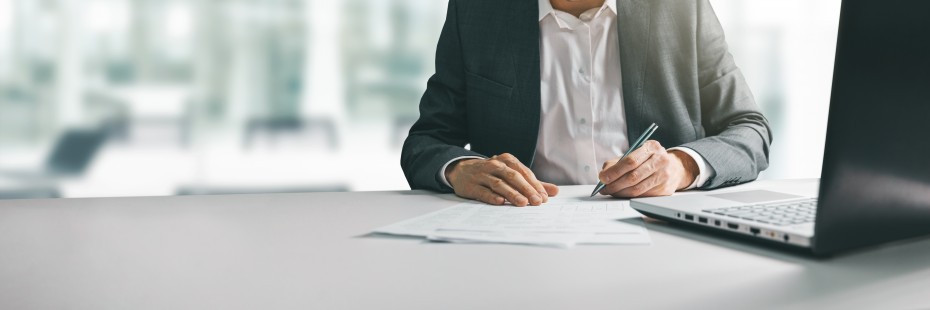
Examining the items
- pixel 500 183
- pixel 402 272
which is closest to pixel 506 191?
pixel 500 183

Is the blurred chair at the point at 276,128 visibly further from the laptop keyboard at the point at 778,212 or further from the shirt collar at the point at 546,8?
the laptop keyboard at the point at 778,212

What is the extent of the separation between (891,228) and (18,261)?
861 millimetres

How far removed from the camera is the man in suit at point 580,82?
1.59 metres

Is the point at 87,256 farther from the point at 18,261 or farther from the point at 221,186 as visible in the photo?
the point at 221,186

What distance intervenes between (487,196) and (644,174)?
0.83 feet

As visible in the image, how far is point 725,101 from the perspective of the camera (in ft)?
5.28

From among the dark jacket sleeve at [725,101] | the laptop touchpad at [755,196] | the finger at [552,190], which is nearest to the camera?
the laptop touchpad at [755,196]

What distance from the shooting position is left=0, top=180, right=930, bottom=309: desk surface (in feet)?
1.84

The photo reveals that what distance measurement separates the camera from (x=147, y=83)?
3.72 metres

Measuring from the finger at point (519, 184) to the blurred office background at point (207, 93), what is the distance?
8.75ft

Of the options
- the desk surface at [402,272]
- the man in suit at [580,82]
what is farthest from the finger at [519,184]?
the man in suit at [580,82]

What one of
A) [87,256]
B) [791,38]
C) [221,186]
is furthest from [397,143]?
[87,256]

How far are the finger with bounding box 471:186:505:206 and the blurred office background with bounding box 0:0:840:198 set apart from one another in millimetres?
2630

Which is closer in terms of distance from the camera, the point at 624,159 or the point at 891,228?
the point at 891,228
